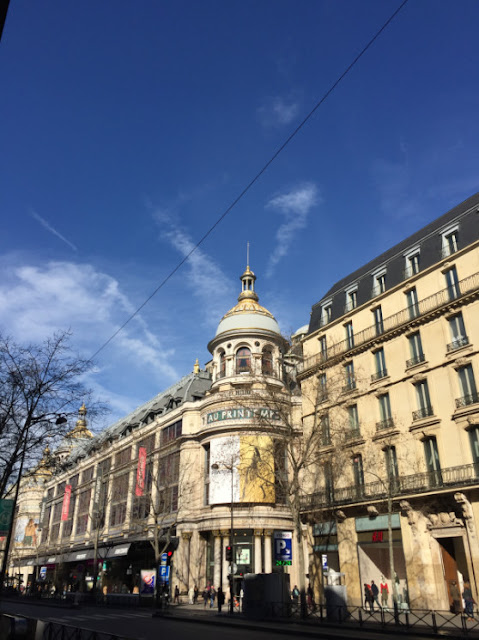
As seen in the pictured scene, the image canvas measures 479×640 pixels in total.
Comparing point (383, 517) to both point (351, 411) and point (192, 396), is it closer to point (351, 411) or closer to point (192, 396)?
point (351, 411)

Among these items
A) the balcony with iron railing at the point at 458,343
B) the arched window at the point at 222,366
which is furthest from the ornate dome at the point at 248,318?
the balcony with iron railing at the point at 458,343

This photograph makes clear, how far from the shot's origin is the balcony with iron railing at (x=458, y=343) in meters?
27.0

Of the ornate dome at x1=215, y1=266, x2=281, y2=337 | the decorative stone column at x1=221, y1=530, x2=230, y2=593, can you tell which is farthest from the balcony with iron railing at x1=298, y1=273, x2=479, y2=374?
the decorative stone column at x1=221, y1=530, x2=230, y2=593

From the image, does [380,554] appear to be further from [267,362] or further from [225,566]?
[267,362]

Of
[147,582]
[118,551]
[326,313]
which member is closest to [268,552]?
[147,582]

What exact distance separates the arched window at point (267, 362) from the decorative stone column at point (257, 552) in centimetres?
1383

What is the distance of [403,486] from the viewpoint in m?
27.6

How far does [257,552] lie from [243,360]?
53.9 ft

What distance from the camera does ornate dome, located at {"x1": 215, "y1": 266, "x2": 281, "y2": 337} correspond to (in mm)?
49875

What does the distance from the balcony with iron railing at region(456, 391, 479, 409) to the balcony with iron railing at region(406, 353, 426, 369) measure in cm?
337

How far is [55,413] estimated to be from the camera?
77.6ft

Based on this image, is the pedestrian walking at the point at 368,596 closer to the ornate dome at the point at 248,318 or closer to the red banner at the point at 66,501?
the ornate dome at the point at 248,318

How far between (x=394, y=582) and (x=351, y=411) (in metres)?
10.7

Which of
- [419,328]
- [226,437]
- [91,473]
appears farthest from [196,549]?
[91,473]
